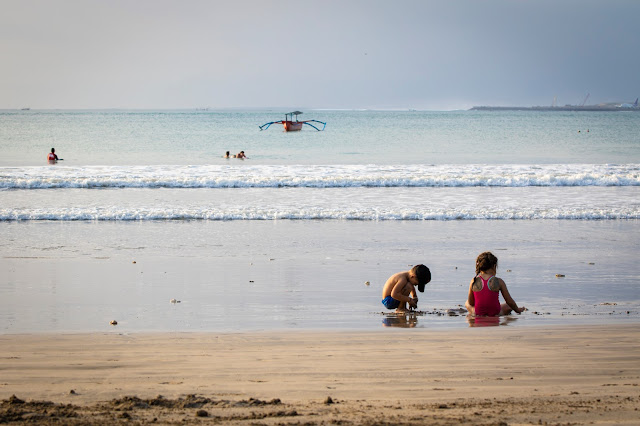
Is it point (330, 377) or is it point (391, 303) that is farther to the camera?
point (391, 303)

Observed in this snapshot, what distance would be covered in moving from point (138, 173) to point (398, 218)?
15.6 meters

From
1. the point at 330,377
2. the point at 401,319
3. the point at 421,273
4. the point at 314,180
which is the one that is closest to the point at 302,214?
the point at 314,180

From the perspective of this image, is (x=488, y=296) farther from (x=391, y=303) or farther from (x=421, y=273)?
(x=391, y=303)

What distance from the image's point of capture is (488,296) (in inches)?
313

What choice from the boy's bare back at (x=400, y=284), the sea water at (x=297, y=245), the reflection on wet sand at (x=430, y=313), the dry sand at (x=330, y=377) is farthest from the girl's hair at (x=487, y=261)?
the dry sand at (x=330, y=377)

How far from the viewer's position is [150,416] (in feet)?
15.0

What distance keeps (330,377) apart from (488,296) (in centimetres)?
305

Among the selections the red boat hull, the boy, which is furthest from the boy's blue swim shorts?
the red boat hull

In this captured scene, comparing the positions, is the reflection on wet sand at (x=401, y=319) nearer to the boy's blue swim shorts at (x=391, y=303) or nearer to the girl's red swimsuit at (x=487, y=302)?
the boy's blue swim shorts at (x=391, y=303)

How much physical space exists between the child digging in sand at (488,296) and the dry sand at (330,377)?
27.6 inches

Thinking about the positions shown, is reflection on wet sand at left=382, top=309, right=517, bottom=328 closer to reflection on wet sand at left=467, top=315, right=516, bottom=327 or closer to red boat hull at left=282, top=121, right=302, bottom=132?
reflection on wet sand at left=467, top=315, right=516, bottom=327

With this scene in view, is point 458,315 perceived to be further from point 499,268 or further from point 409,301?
point 499,268

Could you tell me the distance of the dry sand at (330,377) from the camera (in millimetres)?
4637

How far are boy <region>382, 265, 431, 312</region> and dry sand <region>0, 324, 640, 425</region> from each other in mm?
973
